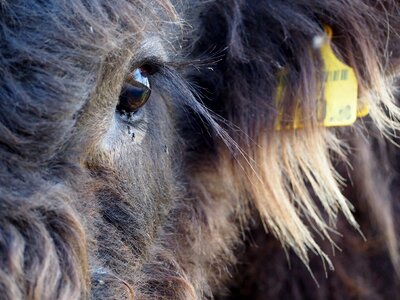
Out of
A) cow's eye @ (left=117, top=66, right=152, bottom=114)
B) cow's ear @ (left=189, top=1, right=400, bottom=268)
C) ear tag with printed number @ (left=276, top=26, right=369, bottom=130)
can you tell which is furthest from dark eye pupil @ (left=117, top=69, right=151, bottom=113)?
ear tag with printed number @ (left=276, top=26, right=369, bottom=130)

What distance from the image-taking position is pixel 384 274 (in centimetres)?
238

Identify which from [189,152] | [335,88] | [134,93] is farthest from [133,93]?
[335,88]

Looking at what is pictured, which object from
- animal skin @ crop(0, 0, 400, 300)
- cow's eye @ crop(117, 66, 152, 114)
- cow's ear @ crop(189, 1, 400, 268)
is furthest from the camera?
cow's ear @ crop(189, 1, 400, 268)

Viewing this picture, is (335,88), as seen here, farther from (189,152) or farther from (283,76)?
(189,152)

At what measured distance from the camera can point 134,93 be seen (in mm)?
1524

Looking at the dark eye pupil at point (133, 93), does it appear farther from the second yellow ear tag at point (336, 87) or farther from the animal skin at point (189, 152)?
the second yellow ear tag at point (336, 87)

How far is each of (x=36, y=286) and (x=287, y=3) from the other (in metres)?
1.04

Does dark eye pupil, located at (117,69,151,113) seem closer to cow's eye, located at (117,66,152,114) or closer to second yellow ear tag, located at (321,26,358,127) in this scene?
cow's eye, located at (117,66,152,114)

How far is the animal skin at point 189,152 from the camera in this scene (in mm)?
1257

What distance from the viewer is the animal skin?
4.12ft

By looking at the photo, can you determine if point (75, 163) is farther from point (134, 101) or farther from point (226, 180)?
point (226, 180)

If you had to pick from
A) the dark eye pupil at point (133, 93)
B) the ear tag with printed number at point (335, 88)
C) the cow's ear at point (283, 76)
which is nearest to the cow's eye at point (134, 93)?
the dark eye pupil at point (133, 93)

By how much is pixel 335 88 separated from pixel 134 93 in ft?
1.99

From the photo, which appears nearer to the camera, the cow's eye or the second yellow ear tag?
the cow's eye
